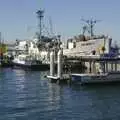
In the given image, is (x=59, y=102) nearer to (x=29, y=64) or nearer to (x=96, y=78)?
(x=96, y=78)

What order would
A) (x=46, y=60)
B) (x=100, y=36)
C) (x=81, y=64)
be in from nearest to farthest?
1. (x=81, y=64)
2. (x=100, y=36)
3. (x=46, y=60)

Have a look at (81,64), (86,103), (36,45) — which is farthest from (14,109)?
(36,45)

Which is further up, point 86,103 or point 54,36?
point 54,36

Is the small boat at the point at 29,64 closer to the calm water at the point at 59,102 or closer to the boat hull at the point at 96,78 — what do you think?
the calm water at the point at 59,102

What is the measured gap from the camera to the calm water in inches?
1967

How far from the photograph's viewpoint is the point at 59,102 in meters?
60.3

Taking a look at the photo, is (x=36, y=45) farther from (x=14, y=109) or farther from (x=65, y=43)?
(x=14, y=109)

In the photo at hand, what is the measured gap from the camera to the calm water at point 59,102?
4997 centimetres

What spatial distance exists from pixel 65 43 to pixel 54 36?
921 inches

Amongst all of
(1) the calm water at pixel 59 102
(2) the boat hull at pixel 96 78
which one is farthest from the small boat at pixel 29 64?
(2) the boat hull at pixel 96 78

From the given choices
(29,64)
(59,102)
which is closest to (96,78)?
(59,102)

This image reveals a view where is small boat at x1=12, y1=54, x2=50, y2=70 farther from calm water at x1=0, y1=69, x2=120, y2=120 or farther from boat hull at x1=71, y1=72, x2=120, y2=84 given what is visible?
boat hull at x1=71, y1=72, x2=120, y2=84

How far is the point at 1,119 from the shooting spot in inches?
1884

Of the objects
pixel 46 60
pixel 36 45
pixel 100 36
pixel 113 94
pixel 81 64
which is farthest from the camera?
pixel 36 45
